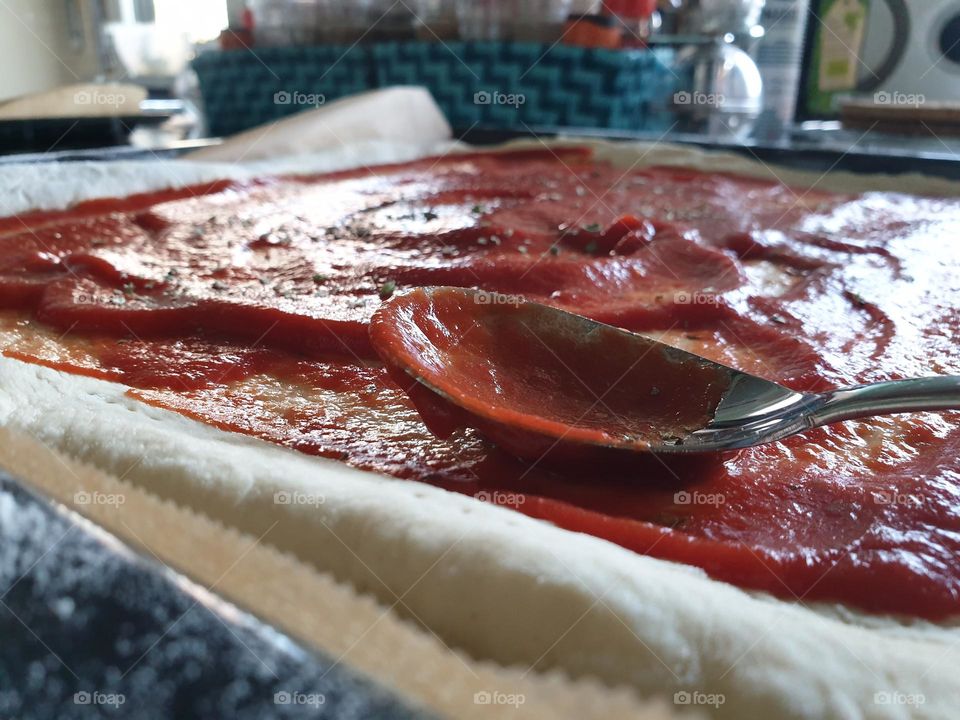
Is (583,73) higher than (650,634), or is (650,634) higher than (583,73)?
(583,73)

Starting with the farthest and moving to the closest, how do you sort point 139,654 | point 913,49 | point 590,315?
point 913,49 < point 590,315 < point 139,654

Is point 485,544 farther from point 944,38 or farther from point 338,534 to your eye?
point 944,38

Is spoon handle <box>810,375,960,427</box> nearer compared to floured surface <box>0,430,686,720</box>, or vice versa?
floured surface <box>0,430,686,720</box>

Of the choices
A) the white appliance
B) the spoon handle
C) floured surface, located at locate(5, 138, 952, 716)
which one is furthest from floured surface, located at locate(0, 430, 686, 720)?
the white appliance

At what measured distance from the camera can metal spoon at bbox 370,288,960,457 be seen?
55 centimetres

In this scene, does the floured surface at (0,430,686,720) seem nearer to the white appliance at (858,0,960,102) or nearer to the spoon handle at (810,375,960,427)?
the spoon handle at (810,375,960,427)

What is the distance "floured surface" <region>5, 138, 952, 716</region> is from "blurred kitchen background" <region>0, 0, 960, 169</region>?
1.64m

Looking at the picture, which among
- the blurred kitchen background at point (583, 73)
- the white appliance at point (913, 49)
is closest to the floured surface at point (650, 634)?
the blurred kitchen background at point (583, 73)

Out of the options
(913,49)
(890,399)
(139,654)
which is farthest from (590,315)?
(913,49)

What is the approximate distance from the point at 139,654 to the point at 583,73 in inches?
95.2

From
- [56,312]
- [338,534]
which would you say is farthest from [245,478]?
[56,312]

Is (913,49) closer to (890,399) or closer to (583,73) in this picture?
(583,73)

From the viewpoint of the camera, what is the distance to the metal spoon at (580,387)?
549 mm

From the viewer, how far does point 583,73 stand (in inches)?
98.2
